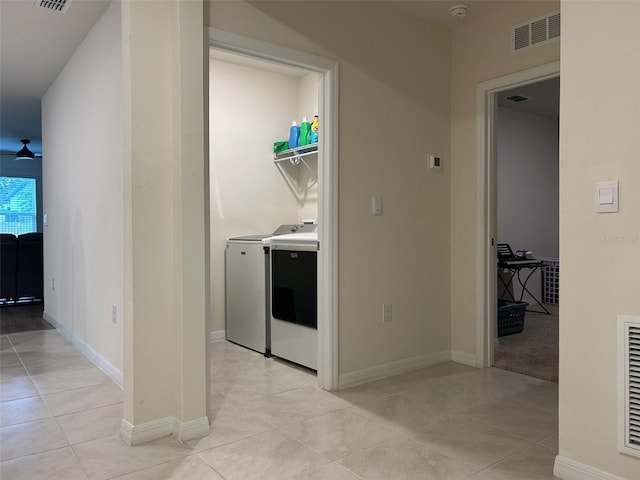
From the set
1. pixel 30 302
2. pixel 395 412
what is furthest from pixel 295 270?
pixel 30 302

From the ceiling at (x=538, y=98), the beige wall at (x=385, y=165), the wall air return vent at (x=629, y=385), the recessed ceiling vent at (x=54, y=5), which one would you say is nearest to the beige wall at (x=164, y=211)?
the beige wall at (x=385, y=165)

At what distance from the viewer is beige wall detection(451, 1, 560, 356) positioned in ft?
10.9

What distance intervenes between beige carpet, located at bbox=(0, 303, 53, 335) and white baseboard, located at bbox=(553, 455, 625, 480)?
4.82m

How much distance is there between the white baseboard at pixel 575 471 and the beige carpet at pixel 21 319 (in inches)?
190

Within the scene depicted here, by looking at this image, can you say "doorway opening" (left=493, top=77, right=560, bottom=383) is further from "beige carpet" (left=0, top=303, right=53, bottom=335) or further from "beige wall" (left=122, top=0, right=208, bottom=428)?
"beige carpet" (left=0, top=303, right=53, bottom=335)

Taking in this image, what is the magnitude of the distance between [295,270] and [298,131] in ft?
4.95

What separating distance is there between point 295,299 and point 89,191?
1.73 metres

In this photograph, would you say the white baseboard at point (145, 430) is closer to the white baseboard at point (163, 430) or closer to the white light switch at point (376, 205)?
the white baseboard at point (163, 430)

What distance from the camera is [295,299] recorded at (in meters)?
3.42

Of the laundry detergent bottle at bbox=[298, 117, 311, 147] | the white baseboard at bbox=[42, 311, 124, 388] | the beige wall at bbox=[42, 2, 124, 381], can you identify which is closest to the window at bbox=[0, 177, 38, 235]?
the beige wall at bbox=[42, 2, 124, 381]

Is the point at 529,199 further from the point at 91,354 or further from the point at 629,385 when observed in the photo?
the point at 91,354

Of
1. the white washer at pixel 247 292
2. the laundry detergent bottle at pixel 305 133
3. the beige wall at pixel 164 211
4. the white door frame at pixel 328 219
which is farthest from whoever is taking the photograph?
the laundry detergent bottle at pixel 305 133

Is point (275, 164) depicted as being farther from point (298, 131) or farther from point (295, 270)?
point (295, 270)

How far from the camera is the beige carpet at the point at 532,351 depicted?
3307 mm
